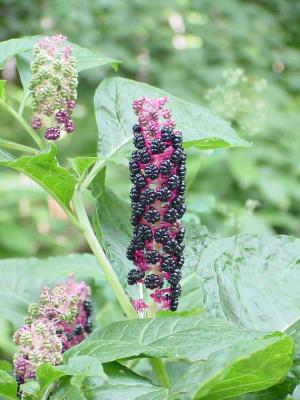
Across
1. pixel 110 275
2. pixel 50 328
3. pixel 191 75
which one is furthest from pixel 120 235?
pixel 191 75

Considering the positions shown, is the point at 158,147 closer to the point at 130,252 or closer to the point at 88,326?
the point at 130,252

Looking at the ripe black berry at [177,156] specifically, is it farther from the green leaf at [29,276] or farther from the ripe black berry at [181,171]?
the green leaf at [29,276]

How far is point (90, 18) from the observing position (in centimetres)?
653

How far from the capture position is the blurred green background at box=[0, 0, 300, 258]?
18.7 ft

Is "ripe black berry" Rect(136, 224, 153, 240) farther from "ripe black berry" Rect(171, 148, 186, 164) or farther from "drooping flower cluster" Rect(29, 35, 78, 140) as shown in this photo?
"drooping flower cluster" Rect(29, 35, 78, 140)

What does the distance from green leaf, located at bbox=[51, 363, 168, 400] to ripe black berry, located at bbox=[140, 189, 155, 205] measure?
295mm

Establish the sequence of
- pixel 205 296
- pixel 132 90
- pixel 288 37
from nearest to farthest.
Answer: pixel 205 296
pixel 132 90
pixel 288 37

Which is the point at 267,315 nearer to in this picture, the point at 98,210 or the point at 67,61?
the point at 98,210

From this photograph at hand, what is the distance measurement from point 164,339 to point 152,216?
0.24 m

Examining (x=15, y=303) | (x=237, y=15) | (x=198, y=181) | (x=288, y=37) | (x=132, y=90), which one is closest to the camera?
(x=132, y=90)

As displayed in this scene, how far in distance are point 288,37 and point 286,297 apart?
7.53 meters

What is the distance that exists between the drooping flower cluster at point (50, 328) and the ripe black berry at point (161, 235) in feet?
0.59

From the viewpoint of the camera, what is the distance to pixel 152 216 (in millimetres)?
1200

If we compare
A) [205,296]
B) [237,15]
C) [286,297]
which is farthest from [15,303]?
[237,15]
